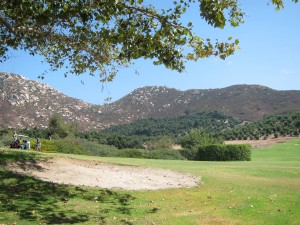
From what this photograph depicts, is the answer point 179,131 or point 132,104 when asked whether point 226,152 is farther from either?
point 132,104

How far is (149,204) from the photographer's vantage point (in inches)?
483

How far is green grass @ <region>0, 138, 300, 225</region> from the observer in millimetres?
10375

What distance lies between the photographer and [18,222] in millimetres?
9258

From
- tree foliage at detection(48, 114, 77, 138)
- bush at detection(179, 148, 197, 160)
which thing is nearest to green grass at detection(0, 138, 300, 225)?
bush at detection(179, 148, 197, 160)

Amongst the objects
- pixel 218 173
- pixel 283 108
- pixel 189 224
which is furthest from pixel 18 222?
pixel 283 108

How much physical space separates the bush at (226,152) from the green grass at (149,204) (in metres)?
18.9

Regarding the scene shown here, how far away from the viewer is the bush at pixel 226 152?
34.7 m

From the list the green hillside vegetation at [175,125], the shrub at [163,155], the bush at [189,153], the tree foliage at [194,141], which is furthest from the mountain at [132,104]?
the shrub at [163,155]

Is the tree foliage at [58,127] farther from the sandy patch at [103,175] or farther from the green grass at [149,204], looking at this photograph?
the green grass at [149,204]

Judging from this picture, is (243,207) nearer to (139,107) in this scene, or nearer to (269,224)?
(269,224)

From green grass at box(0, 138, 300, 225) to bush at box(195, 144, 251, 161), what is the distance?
61.9 feet

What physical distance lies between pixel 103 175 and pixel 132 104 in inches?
3741

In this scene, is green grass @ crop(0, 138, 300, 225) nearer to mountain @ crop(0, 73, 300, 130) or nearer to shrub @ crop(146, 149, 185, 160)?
shrub @ crop(146, 149, 185, 160)

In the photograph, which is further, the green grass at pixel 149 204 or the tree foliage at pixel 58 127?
the tree foliage at pixel 58 127
